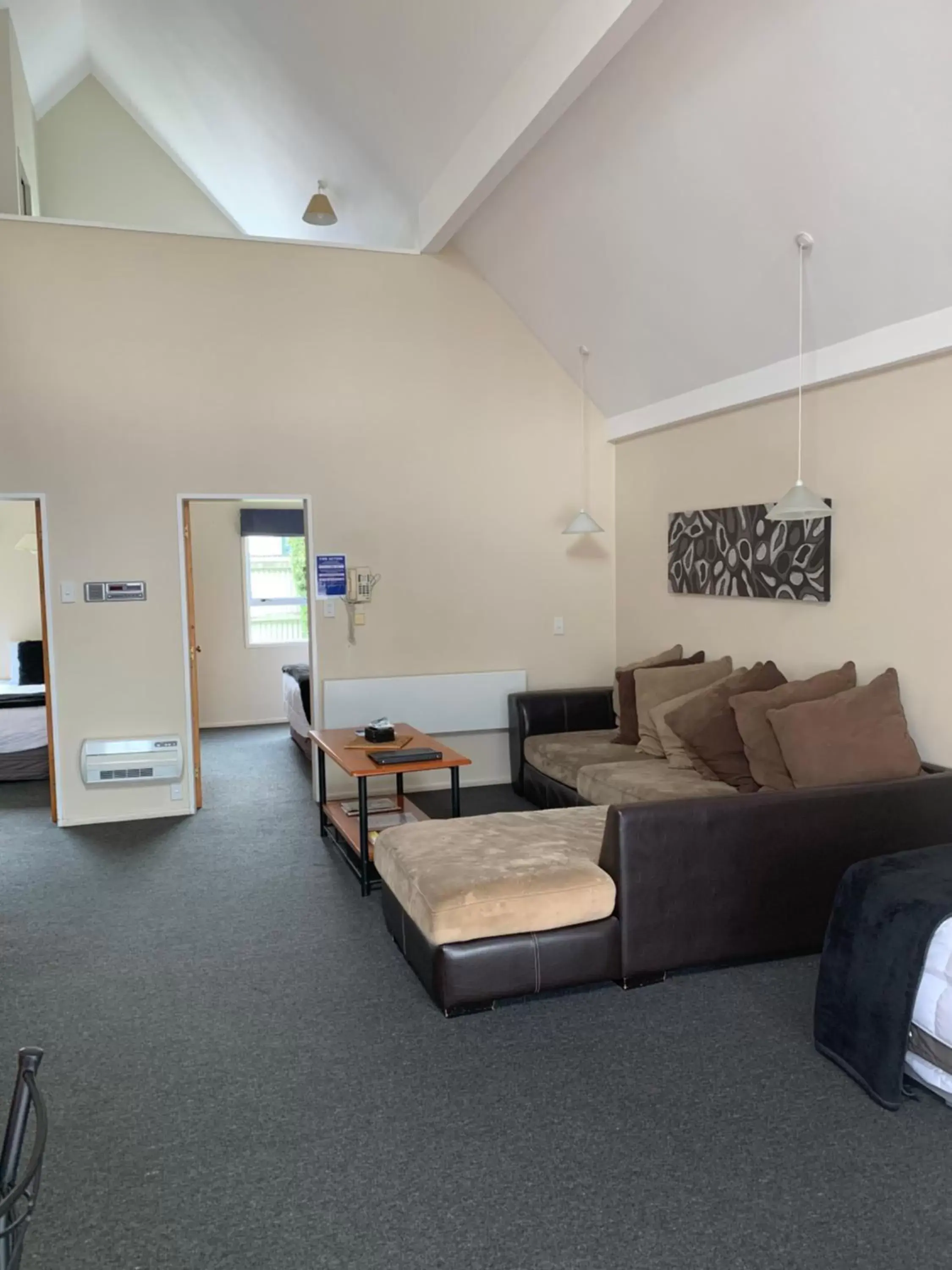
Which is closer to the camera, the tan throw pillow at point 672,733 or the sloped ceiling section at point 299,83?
the sloped ceiling section at point 299,83

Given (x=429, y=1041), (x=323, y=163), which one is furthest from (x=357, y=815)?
(x=323, y=163)

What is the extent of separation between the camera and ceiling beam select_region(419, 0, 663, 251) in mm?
3242

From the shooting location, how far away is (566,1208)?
2.21 meters

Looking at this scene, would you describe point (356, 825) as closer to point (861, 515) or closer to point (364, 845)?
point (364, 845)

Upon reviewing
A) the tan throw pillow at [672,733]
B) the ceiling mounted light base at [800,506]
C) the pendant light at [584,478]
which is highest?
the pendant light at [584,478]

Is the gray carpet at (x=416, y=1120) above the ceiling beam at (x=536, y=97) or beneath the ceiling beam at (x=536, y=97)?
beneath

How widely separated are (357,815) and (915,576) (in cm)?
299

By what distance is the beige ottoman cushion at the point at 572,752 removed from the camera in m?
5.10

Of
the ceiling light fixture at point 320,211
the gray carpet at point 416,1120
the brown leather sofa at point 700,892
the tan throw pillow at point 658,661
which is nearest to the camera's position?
the gray carpet at point 416,1120

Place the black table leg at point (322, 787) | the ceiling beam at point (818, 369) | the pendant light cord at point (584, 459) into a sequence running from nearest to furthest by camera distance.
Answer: the ceiling beam at point (818, 369)
the black table leg at point (322, 787)
the pendant light cord at point (584, 459)

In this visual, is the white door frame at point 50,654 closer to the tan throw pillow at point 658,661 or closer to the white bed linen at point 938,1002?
the tan throw pillow at point 658,661

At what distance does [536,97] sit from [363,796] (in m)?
3.12

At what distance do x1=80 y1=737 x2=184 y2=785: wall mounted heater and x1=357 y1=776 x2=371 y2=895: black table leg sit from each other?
1833mm

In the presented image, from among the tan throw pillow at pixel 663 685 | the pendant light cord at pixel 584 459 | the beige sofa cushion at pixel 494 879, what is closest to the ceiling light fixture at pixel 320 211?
the pendant light cord at pixel 584 459
